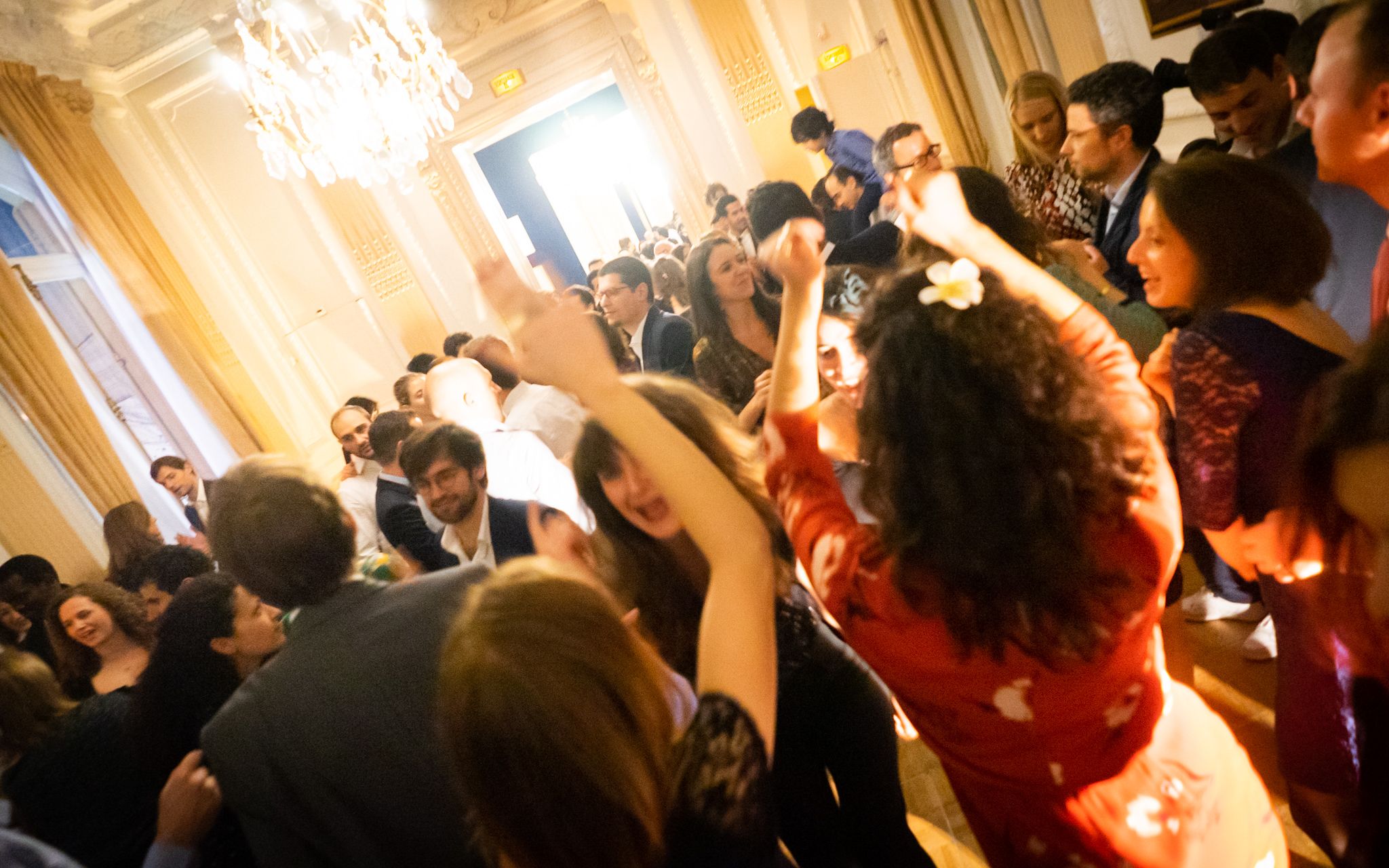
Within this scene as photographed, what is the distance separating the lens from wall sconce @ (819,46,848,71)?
6645mm

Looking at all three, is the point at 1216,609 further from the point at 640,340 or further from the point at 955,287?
the point at 640,340

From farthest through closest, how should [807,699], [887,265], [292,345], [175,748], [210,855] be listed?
[292,345] < [887,265] < [175,748] < [210,855] < [807,699]

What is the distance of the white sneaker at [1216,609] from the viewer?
2.15 m

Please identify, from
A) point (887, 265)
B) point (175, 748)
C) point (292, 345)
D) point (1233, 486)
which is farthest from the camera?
point (292, 345)

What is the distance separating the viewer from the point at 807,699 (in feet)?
4.36

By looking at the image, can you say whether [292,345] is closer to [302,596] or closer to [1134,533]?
[302,596]

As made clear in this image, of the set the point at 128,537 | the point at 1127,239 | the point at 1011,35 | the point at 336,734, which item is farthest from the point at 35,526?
the point at 1011,35

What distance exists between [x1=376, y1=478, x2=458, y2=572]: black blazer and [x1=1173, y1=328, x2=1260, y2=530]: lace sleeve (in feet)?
6.60

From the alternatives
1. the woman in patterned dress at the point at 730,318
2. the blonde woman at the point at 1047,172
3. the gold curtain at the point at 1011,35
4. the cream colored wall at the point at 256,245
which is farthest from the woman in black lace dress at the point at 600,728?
the cream colored wall at the point at 256,245

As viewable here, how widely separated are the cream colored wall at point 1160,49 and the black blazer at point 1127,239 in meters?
1.22

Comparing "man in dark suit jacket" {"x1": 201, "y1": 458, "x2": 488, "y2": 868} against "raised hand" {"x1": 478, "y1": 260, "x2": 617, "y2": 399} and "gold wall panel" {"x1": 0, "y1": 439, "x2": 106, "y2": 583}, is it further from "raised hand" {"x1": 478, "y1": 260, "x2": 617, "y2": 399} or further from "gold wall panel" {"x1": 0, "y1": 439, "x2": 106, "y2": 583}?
"gold wall panel" {"x1": 0, "y1": 439, "x2": 106, "y2": 583}

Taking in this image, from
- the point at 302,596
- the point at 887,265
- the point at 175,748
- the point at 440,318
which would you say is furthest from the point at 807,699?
the point at 440,318

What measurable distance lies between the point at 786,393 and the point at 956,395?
0.25m

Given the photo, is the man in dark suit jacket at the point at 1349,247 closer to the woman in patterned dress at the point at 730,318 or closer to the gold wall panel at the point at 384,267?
the woman in patterned dress at the point at 730,318
